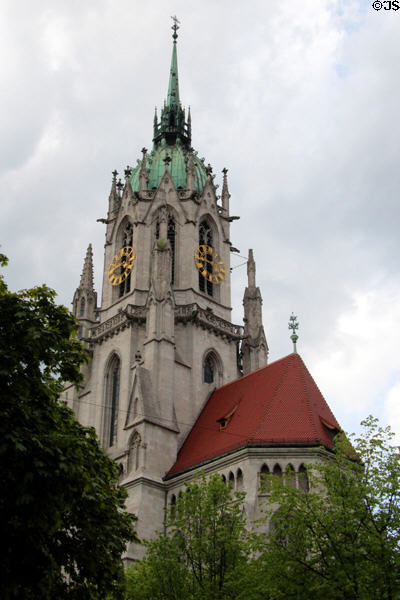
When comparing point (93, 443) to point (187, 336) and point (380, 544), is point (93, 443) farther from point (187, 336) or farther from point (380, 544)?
point (187, 336)

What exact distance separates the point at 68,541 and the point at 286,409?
59.4ft

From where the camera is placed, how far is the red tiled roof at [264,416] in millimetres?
30125

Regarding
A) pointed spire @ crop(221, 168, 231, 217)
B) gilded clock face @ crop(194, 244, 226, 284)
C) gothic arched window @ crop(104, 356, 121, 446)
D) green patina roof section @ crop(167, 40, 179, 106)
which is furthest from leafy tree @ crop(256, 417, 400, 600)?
green patina roof section @ crop(167, 40, 179, 106)

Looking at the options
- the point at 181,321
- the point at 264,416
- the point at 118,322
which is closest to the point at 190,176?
the point at 181,321

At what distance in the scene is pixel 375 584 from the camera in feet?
55.2

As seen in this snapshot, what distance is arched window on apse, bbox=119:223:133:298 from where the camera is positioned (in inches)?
1676

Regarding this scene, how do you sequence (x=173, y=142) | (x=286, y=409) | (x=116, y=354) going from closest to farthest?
(x=286, y=409), (x=116, y=354), (x=173, y=142)

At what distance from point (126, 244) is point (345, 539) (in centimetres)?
2902

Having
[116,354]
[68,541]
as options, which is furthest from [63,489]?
[116,354]

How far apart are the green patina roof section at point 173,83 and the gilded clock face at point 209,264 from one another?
13.6 metres

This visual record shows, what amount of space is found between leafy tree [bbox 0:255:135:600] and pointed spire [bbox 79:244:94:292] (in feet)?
92.9

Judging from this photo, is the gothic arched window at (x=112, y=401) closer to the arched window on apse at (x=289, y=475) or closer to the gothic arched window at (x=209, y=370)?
Result: the gothic arched window at (x=209, y=370)

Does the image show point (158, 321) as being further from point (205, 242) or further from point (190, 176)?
point (190, 176)

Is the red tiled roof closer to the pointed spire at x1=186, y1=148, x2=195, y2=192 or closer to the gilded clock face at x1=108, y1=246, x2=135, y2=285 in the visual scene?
the gilded clock face at x1=108, y1=246, x2=135, y2=285
